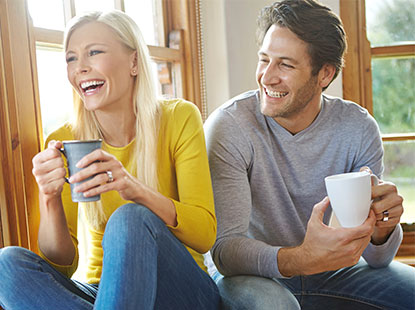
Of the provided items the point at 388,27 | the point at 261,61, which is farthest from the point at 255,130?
the point at 388,27

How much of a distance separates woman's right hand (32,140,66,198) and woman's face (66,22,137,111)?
0.80 ft

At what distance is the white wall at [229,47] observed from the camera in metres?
2.23

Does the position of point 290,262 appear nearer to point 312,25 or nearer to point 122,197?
point 122,197

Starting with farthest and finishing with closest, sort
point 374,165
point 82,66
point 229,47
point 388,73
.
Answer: point 388,73, point 229,47, point 374,165, point 82,66

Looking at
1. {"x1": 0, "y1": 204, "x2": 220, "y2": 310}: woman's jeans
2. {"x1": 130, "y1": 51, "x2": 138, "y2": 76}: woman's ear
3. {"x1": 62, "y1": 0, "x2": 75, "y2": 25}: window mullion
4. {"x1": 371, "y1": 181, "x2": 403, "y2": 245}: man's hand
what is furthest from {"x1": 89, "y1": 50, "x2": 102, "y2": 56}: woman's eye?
{"x1": 371, "y1": 181, "x2": 403, "y2": 245}: man's hand

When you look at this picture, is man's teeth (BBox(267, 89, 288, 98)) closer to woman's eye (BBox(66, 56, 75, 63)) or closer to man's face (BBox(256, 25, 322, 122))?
man's face (BBox(256, 25, 322, 122))

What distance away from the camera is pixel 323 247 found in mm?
1175

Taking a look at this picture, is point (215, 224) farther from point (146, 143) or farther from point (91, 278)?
point (91, 278)

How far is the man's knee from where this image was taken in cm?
115

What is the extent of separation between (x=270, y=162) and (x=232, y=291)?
402 mm

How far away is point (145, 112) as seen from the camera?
1.37 m

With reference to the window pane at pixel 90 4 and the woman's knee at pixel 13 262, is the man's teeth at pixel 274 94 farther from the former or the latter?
the woman's knee at pixel 13 262

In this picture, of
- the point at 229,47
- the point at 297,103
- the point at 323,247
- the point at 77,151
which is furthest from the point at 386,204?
the point at 229,47

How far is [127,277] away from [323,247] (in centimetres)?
48
